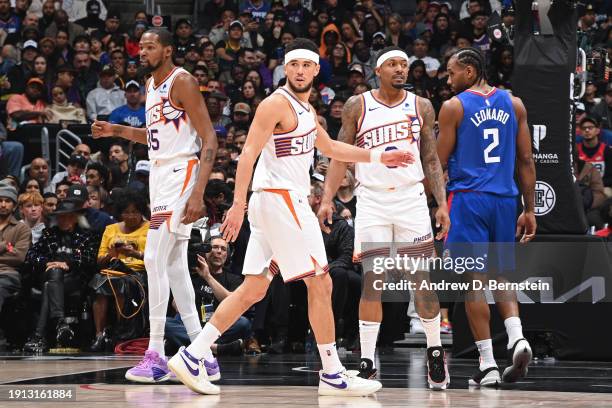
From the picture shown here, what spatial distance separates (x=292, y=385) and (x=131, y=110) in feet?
27.6

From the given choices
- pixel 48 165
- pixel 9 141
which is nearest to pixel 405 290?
pixel 48 165

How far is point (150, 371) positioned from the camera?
709cm

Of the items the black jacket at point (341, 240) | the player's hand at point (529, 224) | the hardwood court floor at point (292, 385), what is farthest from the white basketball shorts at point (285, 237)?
the black jacket at point (341, 240)

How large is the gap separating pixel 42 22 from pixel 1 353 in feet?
27.0

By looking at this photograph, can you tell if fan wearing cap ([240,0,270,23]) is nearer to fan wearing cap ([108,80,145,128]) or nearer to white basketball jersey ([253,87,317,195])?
fan wearing cap ([108,80,145,128])

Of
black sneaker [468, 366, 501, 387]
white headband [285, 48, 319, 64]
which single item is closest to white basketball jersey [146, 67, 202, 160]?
white headband [285, 48, 319, 64]

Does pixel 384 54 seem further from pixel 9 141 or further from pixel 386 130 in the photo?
pixel 9 141

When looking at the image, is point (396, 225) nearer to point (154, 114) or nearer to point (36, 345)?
point (154, 114)

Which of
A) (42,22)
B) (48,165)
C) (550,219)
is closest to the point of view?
(550,219)

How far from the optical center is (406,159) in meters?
6.35

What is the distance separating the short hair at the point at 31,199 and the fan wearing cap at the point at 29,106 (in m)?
2.74

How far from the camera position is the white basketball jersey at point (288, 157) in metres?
6.37

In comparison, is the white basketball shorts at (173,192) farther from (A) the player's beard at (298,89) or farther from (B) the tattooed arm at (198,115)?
(A) the player's beard at (298,89)

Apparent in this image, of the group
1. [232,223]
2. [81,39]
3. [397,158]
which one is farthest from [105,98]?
[232,223]
